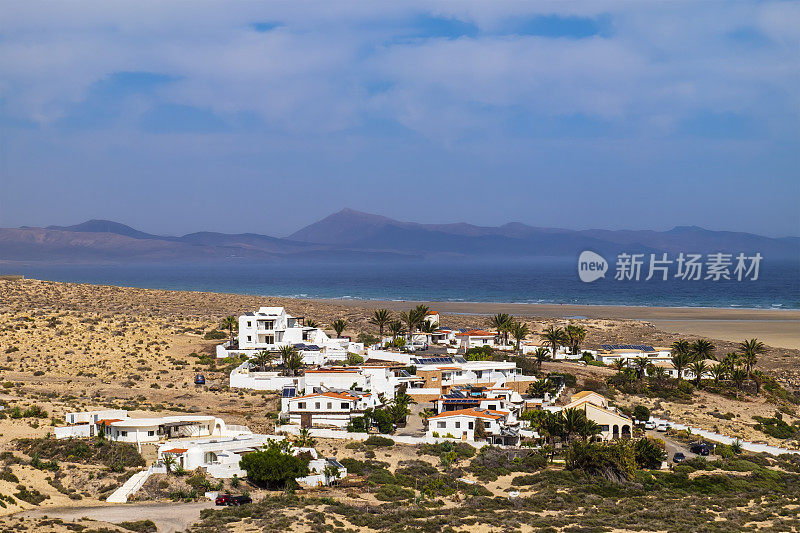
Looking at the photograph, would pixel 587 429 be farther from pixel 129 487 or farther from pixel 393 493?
pixel 129 487

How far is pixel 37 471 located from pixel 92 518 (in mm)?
8603

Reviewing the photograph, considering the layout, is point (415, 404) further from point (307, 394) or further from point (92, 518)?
point (92, 518)

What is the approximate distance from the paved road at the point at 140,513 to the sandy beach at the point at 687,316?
82.7 metres

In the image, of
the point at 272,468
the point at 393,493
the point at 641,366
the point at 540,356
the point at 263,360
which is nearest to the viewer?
the point at 393,493

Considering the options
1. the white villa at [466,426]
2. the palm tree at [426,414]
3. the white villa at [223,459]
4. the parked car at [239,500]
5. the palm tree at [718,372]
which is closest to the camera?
the parked car at [239,500]

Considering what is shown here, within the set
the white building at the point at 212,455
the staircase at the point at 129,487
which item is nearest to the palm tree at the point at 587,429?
the white building at the point at 212,455

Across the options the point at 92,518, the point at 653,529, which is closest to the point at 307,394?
the point at 92,518

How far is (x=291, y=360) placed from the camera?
62938 mm

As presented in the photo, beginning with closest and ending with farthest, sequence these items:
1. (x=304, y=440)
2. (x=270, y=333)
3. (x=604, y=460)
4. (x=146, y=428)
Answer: (x=604, y=460), (x=304, y=440), (x=146, y=428), (x=270, y=333)

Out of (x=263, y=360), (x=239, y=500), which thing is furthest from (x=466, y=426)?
(x=263, y=360)

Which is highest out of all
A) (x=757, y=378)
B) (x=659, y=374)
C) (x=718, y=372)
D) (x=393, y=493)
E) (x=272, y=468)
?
(x=718, y=372)

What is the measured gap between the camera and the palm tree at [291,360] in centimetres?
6284

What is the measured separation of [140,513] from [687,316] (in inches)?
4650

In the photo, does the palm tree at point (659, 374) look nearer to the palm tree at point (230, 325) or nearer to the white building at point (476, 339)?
the white building at point (476, 339)
